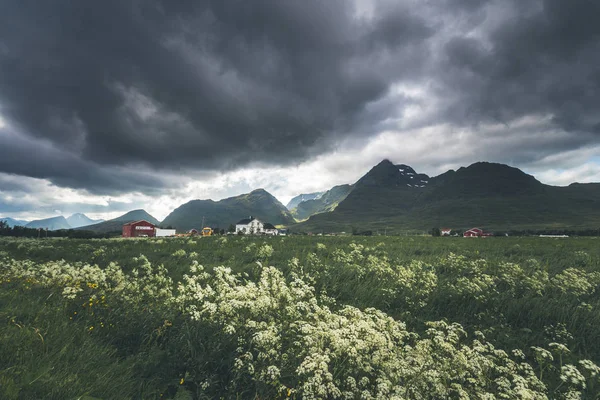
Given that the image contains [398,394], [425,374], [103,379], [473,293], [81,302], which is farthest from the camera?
[473,293]

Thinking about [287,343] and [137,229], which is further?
[137,229]

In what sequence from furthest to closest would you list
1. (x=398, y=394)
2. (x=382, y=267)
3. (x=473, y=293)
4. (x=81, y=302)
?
1. (x=382, y=267)
2. (x=473, y=293)
3. (x=81, y=302)
4. (x=398, y=394)

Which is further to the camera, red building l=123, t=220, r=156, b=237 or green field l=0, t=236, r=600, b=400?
red building l=123, t=220, r=156, b=237

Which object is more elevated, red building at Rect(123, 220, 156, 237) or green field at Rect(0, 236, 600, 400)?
red building at Rect(123, 220, 156, 237)

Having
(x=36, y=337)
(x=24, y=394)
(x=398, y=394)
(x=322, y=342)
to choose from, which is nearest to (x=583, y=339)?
(x=398, y=394)

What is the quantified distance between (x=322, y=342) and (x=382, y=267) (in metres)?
6.52

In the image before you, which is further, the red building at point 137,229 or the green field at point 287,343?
the red building at point 137,229

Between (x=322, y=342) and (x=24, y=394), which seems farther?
(x=322, y=342)

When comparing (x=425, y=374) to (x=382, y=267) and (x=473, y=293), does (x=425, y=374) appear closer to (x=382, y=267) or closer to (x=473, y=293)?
(x=473, y=293)

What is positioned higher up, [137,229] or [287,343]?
[137,229]

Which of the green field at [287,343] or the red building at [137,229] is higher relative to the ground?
the red building at [137,229]

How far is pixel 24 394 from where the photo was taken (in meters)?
2.85

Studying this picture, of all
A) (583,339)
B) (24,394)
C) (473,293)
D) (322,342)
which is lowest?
(583,339)

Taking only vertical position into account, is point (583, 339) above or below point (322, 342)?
below
